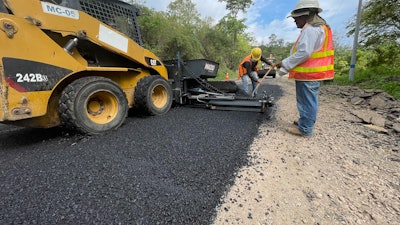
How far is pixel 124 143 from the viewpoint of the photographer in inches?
98.4

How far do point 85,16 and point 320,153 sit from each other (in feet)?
11.0

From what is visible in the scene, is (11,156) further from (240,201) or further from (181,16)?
(181,16)

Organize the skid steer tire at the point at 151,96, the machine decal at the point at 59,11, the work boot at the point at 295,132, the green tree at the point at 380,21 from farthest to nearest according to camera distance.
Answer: the green tree at the point at 380,21, the skid steer tire at the point at 151,96, the work boot at the point at 295,132, the machine decal at the point at 59,11

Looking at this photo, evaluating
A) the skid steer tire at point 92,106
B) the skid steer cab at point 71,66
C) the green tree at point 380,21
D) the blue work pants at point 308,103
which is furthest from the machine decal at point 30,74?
the green tree at point 380,21

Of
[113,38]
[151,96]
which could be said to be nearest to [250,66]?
[151,96]

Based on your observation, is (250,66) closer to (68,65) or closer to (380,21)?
(68,65)

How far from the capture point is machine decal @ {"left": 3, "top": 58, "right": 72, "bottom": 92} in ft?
6.79

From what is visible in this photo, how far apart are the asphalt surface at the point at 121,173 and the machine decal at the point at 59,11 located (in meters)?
1.51

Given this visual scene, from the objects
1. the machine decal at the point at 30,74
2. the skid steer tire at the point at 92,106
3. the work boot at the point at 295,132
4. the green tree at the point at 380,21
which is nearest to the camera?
the machine decal at the point at 30,74

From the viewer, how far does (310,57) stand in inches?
A: 101

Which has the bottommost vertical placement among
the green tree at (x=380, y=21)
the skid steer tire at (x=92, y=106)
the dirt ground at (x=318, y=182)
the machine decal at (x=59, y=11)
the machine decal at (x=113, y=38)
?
the dirt ground at (x=318, y=182)

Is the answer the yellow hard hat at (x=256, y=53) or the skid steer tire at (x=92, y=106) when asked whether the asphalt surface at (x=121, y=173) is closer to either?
the skid steer tire at (x=92, y=106)

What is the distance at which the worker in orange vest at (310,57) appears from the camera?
97.4 inches

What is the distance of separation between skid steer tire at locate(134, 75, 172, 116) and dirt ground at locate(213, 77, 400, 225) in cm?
194
